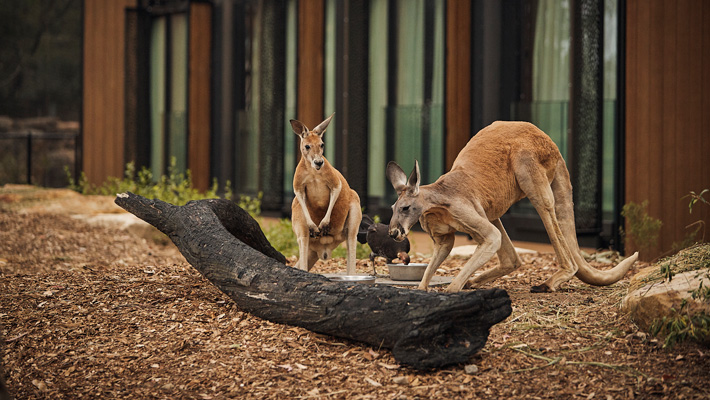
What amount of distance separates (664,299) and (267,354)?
2.27 meters

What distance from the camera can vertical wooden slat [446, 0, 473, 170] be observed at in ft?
34.7

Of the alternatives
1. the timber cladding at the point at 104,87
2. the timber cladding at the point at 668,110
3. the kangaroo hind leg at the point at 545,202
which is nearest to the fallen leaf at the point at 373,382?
the kangaroo hind leg at the point at 545,202

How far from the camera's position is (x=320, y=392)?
3.86 metres

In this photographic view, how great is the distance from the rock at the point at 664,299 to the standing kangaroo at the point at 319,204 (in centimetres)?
213

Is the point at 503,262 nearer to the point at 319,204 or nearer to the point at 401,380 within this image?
the point at 319,204

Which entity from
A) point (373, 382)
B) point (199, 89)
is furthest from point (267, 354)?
point (199, 89)

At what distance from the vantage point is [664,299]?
4.33 m

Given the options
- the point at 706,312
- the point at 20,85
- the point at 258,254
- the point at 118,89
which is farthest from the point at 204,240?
the point at 20,85

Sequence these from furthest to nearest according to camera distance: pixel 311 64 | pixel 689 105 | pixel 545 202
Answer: pixel 311 64 → pixel 689 105 → pixel 545 202

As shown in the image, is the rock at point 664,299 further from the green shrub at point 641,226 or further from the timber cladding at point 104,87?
the timber cladding at point 104,87

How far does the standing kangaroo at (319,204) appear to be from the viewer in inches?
222

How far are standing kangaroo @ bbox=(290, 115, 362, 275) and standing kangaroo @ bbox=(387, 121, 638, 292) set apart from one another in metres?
0.71

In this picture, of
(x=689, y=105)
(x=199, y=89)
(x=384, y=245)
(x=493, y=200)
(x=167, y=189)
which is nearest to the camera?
(x=493, y=200)

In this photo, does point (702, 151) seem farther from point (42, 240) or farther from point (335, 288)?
point (42, 240)
